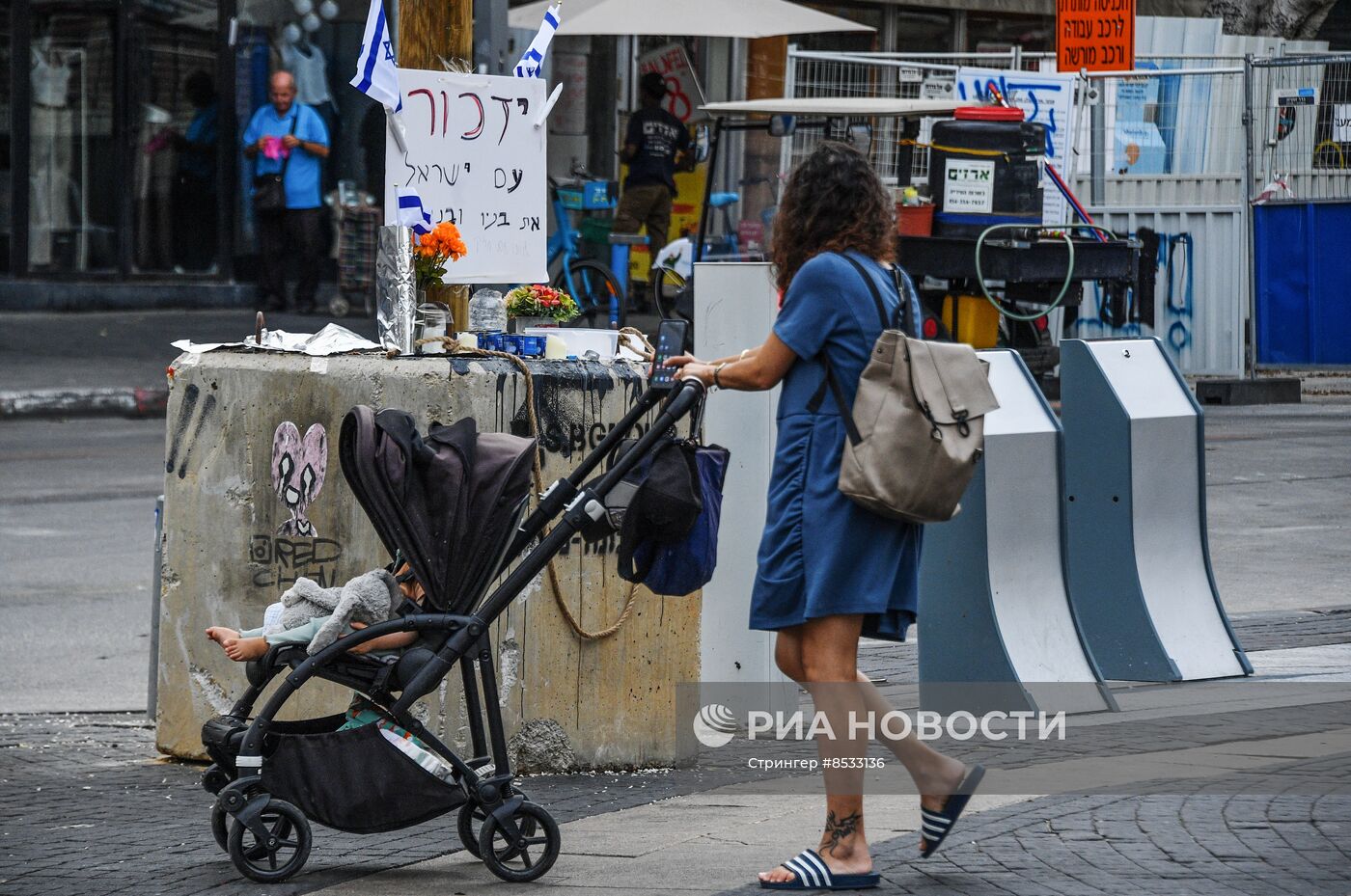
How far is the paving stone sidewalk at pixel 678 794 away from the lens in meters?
4.87

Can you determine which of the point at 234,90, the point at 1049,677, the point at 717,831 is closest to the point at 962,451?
the point at 717,831

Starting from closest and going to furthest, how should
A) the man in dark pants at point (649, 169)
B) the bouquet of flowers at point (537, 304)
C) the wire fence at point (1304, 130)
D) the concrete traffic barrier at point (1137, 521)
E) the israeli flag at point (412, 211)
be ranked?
the israeli flag at point (412, 211) < the bouquet of flowers at point (537, 304) < the concrete traffic barrier at point (1137, 521) < the wire fence at point (1304, 130) < the man in dark pants at point (649, 169)

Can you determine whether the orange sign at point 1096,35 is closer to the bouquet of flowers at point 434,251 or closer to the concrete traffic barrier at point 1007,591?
the concrete traffic barrier at point 1007,591

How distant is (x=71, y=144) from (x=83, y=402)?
5.58 m

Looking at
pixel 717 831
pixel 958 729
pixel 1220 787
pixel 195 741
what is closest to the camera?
pixel 717 831

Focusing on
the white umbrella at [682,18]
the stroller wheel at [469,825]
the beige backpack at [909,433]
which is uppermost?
the white umbrella at [682,18]

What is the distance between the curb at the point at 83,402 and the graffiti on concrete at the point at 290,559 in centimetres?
990

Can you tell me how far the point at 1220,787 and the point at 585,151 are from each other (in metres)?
18.9

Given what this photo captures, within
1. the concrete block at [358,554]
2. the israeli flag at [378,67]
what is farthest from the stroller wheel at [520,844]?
the israeli flag at [378,67]

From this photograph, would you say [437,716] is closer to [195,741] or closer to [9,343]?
[195,741]

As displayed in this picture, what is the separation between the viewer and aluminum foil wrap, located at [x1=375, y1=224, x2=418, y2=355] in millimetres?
6177

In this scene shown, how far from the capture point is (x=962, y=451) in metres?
4.73

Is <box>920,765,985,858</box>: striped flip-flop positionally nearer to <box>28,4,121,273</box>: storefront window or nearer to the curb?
the curb

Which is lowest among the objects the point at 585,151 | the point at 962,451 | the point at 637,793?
the point at 637,793
